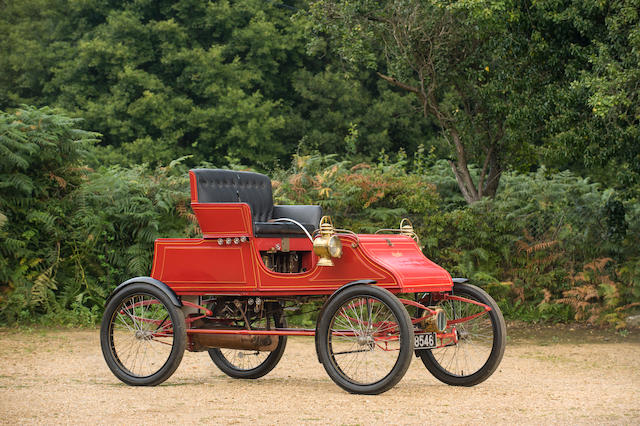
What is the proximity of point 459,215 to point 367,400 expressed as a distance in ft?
27.0

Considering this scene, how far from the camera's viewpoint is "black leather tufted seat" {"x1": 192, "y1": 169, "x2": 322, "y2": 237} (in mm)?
Result: 7785

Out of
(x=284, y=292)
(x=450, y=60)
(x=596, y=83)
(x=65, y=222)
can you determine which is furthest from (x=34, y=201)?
(x=596, y=83)

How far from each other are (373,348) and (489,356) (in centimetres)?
99

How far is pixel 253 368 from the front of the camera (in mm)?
8492

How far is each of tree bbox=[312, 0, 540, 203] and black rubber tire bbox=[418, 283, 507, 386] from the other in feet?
22.2

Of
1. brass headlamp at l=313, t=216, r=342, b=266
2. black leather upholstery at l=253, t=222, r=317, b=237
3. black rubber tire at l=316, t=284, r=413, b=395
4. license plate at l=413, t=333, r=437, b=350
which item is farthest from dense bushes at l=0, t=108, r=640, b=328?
license plate at l=413, t=333, r=437, b=350

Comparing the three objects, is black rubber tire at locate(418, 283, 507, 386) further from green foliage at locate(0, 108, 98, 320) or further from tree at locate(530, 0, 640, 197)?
green foliage at locate(0, 108, 98, 320)

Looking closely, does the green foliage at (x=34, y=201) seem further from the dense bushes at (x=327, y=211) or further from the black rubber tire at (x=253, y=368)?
the black rubber tire at (x=253, y=368)

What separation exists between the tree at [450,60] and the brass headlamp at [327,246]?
23.7 feet

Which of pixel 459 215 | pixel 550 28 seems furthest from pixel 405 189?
pixel 550 28

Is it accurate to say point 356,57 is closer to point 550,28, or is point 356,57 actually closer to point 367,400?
point 550,28

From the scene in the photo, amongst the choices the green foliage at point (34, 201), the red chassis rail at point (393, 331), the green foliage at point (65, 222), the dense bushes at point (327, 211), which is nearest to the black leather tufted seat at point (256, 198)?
the red chassis rail at point (393, 331)

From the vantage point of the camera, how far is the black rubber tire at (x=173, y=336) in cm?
751

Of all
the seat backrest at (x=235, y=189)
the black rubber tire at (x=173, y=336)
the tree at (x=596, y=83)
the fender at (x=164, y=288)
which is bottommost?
the black rubber tire at (x=173, y=336)
